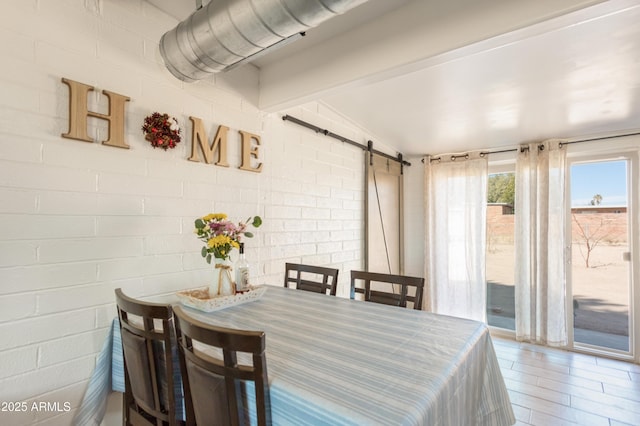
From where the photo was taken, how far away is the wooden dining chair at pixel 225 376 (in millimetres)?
860

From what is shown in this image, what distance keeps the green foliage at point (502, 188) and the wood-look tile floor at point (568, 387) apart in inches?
65.2

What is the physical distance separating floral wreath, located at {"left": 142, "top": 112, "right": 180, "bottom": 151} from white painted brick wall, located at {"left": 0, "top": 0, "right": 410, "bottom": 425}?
49 mm

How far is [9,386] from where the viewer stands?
4.27ft

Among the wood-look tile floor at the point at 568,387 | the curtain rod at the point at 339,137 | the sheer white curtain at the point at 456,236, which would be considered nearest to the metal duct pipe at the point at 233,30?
the curtain rod at the point at 339,137

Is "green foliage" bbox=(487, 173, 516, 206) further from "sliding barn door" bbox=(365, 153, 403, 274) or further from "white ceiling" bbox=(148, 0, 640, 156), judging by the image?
"sliding barn door" bbox=(365, 153, 403, 274)

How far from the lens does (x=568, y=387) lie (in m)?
2.58

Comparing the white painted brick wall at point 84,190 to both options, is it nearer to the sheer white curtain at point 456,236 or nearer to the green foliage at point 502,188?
the sheer white curtain at point 456,236

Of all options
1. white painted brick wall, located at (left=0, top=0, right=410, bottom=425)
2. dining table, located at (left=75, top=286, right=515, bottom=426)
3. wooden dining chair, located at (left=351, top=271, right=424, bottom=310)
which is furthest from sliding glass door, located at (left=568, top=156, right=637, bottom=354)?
white painted brick wall, located at (left=0, top=0, right=410, bottom=425)

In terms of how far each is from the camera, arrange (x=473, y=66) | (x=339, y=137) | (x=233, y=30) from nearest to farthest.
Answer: (x=233, y=30) → (x=473, y=66) → (x=339, y=137)

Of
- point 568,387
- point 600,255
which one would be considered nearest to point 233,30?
point 568,387

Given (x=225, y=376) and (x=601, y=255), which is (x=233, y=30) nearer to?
(x=225, y=376)

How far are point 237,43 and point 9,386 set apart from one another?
1745 millimetres

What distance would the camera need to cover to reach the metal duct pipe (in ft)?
3.88

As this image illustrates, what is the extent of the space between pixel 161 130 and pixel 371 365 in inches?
63.5
